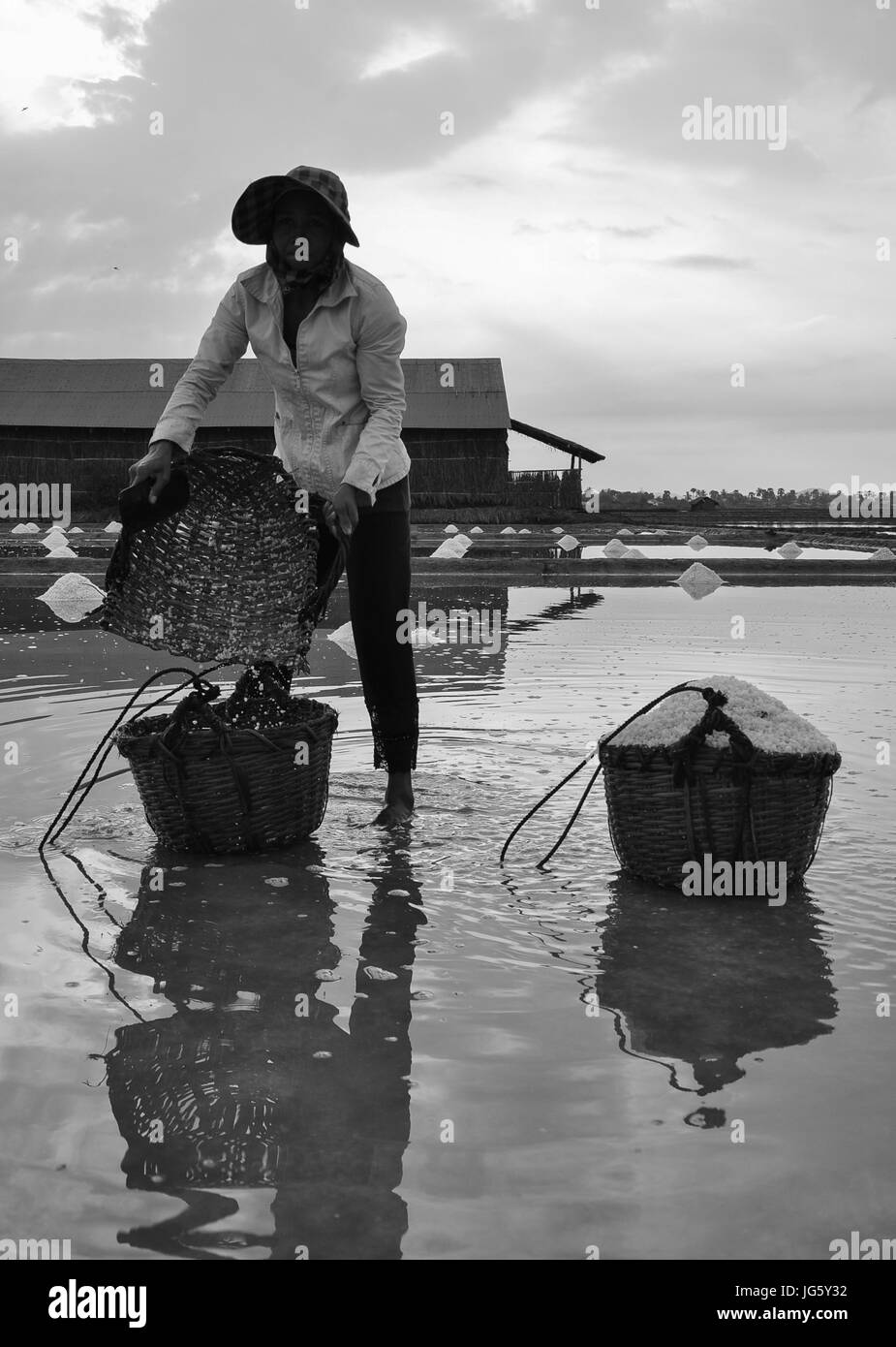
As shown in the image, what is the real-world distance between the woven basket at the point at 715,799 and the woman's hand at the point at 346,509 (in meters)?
0.99

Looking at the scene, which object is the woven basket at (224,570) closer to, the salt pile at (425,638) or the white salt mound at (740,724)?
the white salt mound at (740,724)

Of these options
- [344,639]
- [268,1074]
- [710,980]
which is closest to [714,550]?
[344,639]

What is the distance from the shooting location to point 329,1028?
2.62 m

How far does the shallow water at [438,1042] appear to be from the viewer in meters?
1.92

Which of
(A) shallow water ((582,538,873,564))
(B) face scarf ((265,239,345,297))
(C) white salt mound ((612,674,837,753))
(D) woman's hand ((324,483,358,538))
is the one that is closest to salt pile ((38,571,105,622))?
(B) face scarf ((265,239,345,297))

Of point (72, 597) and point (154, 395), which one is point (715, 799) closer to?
point (72, 597)

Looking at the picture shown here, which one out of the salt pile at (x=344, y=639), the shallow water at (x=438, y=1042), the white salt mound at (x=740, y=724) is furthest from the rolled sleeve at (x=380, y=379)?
the salt pile at (x=344, y=639)

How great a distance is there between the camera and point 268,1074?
2.39 m

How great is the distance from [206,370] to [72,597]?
9.60 metres

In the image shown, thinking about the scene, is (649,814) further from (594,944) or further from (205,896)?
(205,896)
